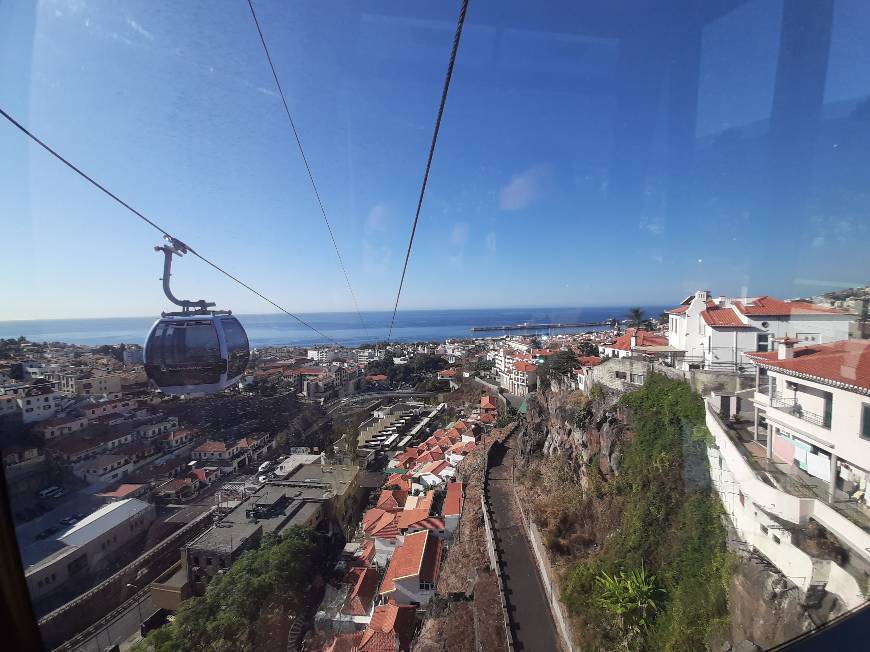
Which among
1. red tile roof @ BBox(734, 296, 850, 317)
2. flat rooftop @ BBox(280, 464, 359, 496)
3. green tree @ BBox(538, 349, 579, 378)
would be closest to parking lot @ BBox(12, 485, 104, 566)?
flat rooftop @ BBox(280, 464, 359, 496)

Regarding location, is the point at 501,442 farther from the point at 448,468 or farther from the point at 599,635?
the point at 599,635

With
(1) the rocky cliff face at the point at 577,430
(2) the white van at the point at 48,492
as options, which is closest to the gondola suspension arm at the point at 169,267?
(2) the white van at the point at 48,492

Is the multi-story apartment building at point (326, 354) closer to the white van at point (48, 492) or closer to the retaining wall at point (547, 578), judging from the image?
the retaining wall at point (547, 578)

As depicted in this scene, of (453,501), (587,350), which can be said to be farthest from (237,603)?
(587,350)

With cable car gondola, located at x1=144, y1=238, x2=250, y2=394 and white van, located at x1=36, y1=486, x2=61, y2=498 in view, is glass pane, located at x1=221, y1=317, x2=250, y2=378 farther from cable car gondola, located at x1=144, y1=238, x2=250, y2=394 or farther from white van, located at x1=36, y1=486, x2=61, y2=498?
white van, located at x1=36, y1=486, x2=61, y2=498

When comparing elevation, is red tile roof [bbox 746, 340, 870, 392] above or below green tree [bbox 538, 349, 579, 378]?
above

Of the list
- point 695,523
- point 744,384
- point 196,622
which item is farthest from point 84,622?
point 744,384
